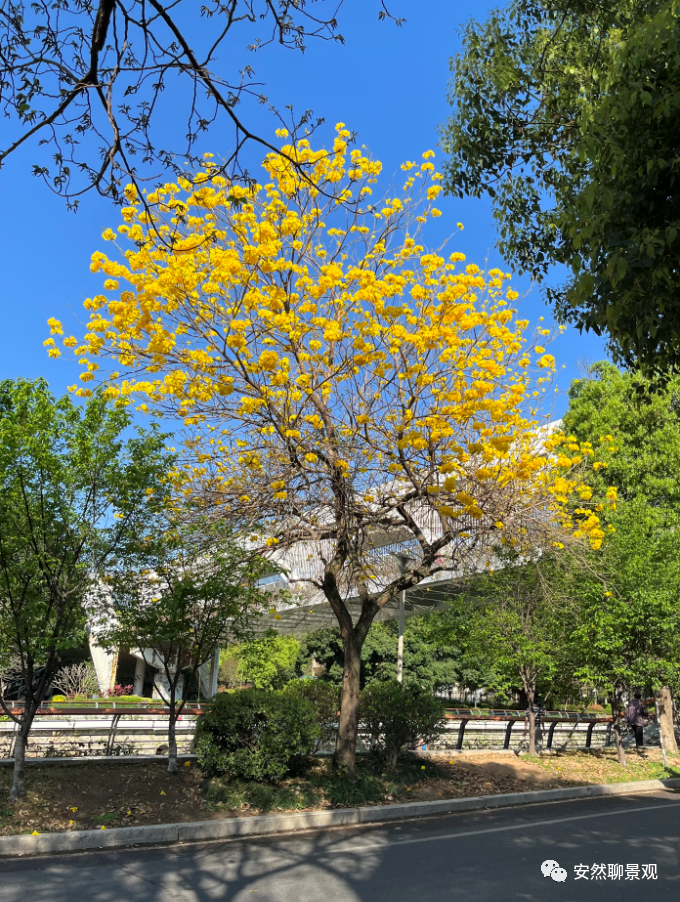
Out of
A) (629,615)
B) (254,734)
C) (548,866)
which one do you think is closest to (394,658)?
(629,615)

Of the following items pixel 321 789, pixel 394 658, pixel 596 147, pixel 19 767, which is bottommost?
pixel 321 789

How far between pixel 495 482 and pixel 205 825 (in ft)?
20.6

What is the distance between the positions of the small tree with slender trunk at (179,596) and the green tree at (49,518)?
0.66 metres

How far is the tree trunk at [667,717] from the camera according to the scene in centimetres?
1986

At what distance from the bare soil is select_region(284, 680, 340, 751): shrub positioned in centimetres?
77

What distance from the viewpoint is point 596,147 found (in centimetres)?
513

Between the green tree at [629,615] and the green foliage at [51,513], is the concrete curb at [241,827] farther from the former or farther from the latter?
the green tree at [629,615]

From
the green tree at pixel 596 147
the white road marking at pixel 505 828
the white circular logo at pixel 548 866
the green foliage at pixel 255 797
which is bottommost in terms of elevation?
the white road marking at pixel 505 828

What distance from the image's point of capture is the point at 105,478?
9531mm

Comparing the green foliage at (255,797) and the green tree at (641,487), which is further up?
the green tree at (641,487)

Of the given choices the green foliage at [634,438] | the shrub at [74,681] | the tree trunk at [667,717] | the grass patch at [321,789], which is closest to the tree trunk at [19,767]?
the grass patch at [321,789]

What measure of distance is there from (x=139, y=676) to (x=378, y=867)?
1809 inches

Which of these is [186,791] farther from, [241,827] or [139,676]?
[139,676]

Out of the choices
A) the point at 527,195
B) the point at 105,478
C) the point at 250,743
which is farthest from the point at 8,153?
the point at 250,743
